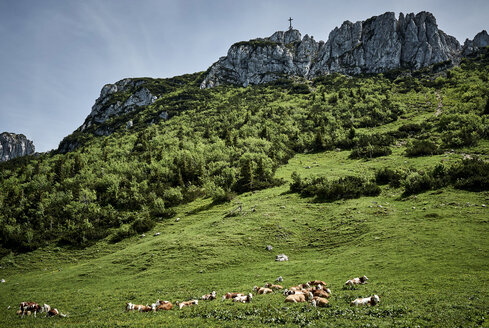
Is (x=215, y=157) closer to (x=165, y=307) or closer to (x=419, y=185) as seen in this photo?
(x=419, y=185)

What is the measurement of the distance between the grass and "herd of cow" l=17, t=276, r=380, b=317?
28.9 inches

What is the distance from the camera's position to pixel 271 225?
125 ft

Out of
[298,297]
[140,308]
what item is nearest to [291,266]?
[298,297]

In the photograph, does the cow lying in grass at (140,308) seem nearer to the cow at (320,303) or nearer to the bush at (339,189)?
the cow at (320,303)

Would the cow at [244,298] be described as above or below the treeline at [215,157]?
below

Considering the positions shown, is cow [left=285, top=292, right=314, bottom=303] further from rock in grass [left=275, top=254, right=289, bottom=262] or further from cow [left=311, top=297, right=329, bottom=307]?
rock in grass [left=275, top=254, right=289, bottom=262]

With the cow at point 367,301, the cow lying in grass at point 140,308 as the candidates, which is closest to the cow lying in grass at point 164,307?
the cow lying in grass at point 140,308

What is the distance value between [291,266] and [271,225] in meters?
12.4

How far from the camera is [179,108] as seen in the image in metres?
192

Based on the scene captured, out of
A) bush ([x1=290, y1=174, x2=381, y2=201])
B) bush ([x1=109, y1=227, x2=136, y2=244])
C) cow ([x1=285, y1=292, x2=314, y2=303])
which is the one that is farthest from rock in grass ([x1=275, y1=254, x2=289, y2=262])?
bush ([x1=109, y1=227, x2=136, y2=244])

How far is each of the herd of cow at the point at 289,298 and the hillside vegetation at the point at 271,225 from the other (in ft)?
2.71

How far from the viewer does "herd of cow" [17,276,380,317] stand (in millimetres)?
14289

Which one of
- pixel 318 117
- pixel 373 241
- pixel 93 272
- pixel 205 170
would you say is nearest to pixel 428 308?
pixel 373 241

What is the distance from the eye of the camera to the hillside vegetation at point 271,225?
51.7 ft
